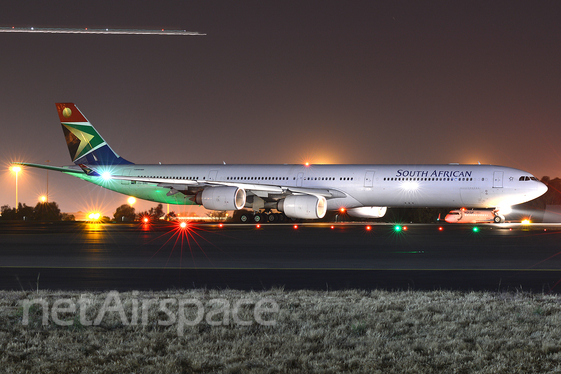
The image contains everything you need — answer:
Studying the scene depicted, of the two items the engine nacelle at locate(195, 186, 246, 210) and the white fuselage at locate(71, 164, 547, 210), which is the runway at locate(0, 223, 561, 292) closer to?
the engine nacelle at locate(195, 186, 246, 210)

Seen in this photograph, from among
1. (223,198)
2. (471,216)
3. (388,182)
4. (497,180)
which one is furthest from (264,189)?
(471,216)

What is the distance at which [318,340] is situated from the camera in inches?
275

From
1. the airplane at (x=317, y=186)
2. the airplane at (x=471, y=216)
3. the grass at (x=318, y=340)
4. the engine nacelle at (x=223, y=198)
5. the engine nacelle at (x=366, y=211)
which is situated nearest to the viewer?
the grass at (x=318, y=340)

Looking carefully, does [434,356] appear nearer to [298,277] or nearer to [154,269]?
[298,277]

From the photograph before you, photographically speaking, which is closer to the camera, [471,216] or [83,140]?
[471,216]

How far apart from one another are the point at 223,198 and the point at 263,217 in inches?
216

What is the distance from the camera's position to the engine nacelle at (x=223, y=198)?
3719 cm

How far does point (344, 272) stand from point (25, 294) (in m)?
6.56

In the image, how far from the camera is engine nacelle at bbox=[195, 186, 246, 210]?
37188 mm

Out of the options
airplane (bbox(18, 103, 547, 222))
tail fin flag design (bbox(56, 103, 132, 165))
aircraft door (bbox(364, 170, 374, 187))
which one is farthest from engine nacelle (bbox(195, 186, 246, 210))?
tail fin flag design (bbox(56, 103, 132, 165))

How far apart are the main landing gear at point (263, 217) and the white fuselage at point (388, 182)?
2168mm

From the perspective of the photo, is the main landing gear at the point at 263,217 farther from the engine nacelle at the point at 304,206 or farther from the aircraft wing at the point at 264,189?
the engine nacelle at the point at 304,206

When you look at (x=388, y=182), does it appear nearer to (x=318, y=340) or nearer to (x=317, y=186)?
(x=317, y=186)

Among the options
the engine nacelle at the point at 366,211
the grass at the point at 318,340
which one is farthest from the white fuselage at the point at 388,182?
the grass at the point at 318,340
